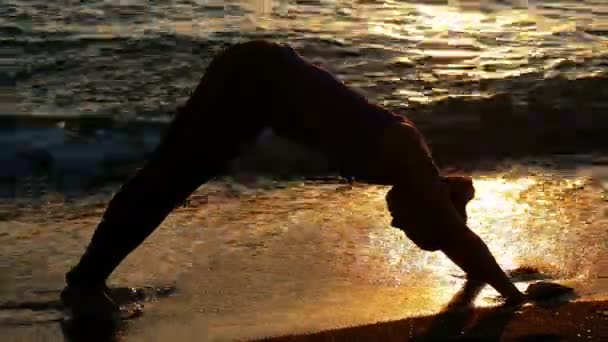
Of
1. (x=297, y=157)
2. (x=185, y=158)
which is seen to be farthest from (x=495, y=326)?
(x=297, y=157)

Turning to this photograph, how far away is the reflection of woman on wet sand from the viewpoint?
352cm

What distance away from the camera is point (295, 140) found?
3.66m

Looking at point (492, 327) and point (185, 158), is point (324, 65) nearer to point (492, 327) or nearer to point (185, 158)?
point (185, 158)

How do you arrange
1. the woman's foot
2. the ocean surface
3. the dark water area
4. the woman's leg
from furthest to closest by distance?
the dark water area → the ocean surface → the woman's foot → the woman's leg

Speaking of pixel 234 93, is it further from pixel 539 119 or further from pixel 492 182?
pixel 539 119

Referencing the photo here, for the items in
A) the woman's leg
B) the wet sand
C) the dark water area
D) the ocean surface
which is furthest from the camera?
the dark water area

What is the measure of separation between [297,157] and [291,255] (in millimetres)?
2275

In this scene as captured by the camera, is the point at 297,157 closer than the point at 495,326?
No

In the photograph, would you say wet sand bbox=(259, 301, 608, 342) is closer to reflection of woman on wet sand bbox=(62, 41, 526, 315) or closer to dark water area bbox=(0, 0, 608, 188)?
reflection of woman on wet sand bbox=(62, 41, 526, 315)

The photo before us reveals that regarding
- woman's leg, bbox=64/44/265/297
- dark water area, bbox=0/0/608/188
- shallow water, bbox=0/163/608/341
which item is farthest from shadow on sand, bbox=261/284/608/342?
Result: dark water area, bbox=0/0/608/188

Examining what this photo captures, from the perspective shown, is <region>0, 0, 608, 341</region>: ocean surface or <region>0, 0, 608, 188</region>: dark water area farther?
<region>0, 0, 608, 188</region>: dark water area

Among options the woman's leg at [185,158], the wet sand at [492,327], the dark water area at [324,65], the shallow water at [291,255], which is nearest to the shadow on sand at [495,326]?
the wet sand at [492,327]

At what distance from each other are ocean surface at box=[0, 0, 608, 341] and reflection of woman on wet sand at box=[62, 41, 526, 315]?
36 centimetres

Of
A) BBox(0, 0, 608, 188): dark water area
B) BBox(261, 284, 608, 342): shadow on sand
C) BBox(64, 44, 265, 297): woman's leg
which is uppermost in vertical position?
BBox(64, 44, 265, 297): woman's leg
